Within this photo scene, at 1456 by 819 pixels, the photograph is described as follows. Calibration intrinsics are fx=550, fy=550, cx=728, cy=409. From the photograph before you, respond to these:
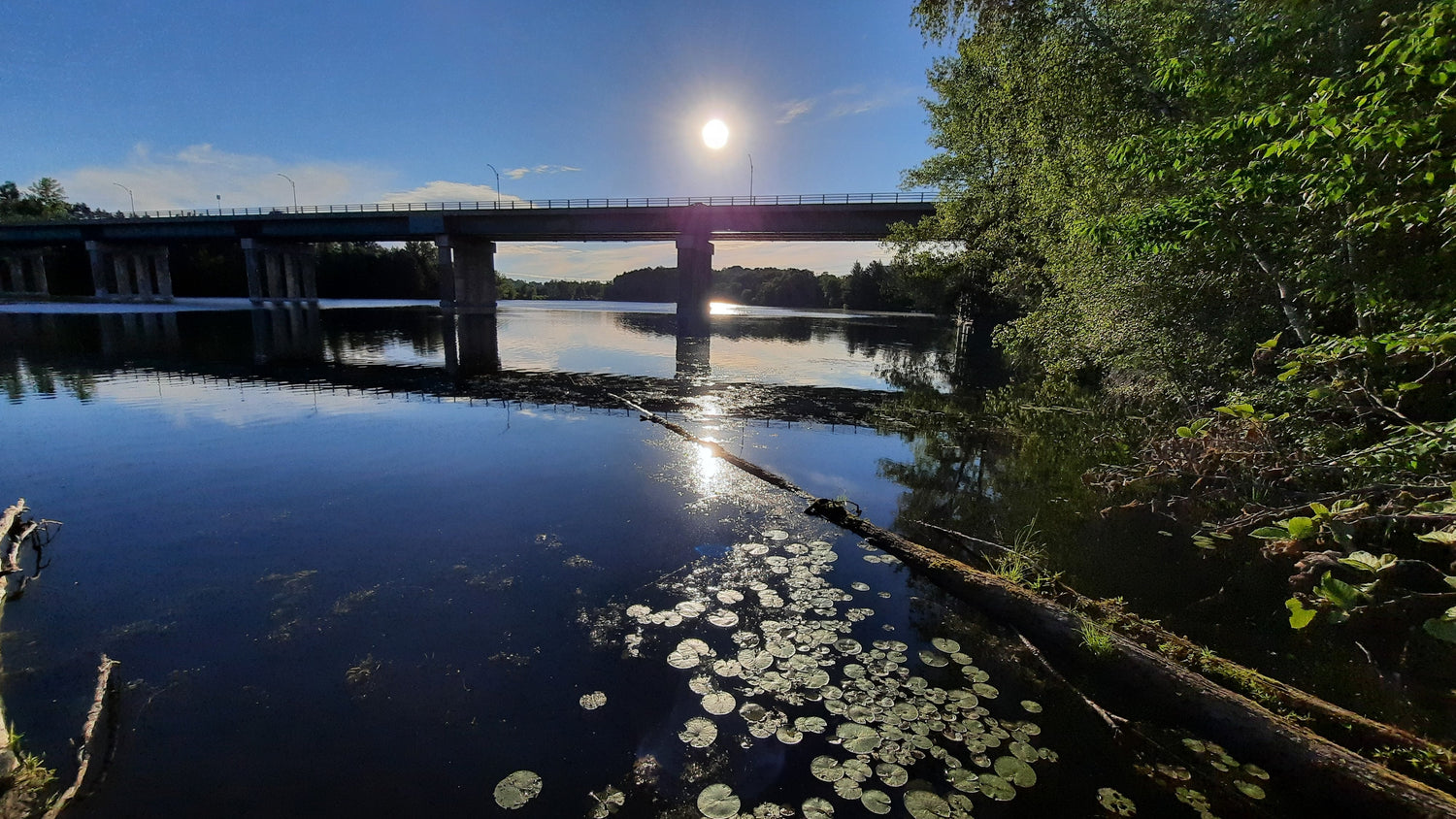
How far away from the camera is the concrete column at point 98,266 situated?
70938 mm

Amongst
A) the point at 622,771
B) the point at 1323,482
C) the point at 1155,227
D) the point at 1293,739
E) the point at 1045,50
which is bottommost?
the point at 622,771

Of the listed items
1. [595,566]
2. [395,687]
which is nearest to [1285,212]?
[595,566]

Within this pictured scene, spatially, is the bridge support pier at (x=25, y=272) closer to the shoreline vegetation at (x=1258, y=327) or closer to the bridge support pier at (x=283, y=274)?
the bridge support pier at (x=283, y=274)

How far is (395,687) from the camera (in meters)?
4.79

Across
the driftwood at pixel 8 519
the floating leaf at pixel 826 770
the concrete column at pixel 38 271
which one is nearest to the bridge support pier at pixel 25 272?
the concrete column at pixel 38 271

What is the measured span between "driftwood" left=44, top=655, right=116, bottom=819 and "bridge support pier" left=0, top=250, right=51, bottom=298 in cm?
12230

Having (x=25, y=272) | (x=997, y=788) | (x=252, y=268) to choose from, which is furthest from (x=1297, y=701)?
(x=25, y=272)

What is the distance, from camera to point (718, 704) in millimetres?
4664

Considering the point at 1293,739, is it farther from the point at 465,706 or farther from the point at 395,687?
the point at 395,687

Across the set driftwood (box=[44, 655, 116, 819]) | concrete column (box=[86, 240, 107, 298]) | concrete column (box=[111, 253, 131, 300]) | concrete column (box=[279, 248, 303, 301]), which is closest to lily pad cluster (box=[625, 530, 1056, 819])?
driftwood (box=[44, 655, 116, 819])

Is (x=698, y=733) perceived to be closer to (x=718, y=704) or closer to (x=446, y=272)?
(x=718, y=704)

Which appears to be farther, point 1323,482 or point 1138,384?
point 1138,384

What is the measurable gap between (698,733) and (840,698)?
1.26 meters

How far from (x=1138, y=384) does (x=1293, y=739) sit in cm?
1453
